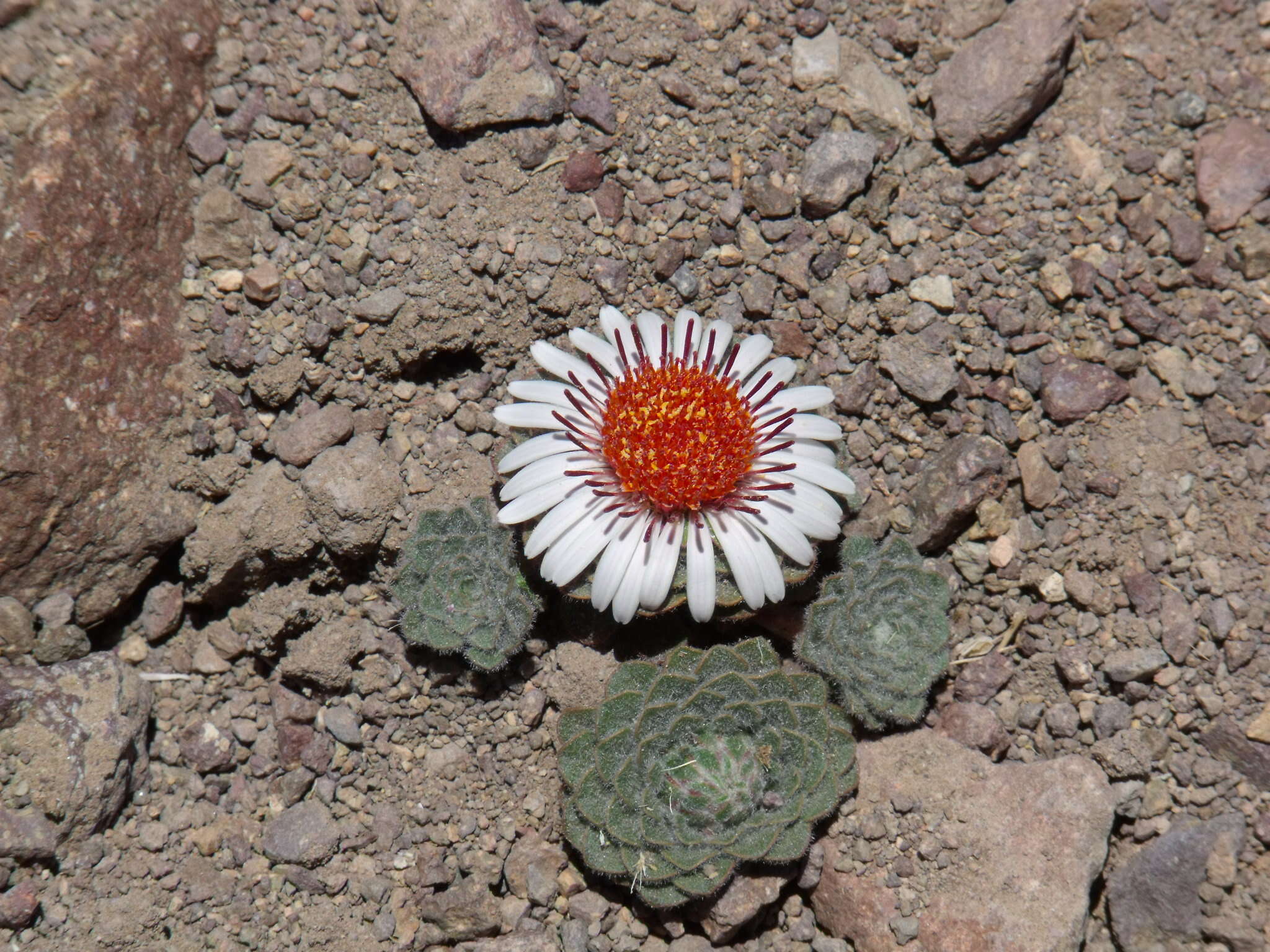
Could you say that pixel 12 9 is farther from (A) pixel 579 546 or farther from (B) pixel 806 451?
(B) pixel 806 451

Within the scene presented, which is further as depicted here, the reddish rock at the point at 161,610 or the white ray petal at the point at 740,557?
the reddish rock at the point at 161,610

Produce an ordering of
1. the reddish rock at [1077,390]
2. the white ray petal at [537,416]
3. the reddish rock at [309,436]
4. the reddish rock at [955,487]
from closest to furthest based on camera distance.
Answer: the white ray petal at [537,416]
the reddish rock at [309,436]
the reddish rock at [955,487]
the reddish rock at [1077,390]

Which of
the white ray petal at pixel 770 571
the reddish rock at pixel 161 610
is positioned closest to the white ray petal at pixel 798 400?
the white ray petal at pixel 770 571

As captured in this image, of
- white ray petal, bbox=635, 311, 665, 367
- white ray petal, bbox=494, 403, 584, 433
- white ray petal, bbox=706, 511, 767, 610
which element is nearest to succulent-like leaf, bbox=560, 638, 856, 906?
white ray petal, bbox=706, 511, 767, 610

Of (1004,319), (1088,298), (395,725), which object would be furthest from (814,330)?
(395,725)

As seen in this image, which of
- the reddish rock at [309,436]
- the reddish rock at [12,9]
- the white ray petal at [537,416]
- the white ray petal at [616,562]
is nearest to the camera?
the reddish rock at [12,9]

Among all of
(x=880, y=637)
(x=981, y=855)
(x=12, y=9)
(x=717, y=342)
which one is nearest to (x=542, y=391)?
(x=717, y=342)

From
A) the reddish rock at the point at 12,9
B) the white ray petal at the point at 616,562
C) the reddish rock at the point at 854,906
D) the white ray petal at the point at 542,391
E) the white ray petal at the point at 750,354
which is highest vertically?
the reddish rock at the point at 12,9

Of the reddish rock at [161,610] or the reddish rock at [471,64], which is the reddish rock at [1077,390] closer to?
the reddish rock at [471,64]
